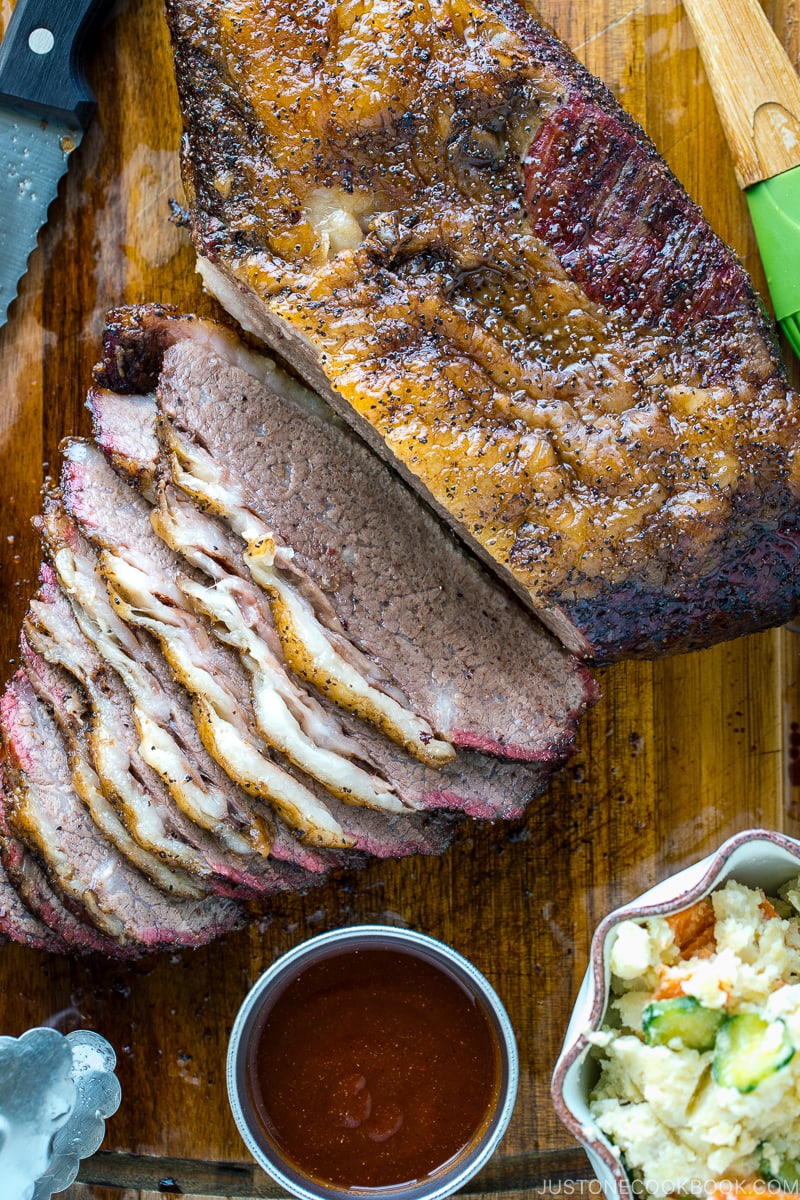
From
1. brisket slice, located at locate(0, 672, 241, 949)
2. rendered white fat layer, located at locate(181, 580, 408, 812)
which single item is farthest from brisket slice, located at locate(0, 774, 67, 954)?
rendered white fat layer, located at locate(181, 580, 408, 812)

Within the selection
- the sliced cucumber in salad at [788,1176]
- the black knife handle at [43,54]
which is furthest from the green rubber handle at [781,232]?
the sliced cucumber in salad at [788,1176]

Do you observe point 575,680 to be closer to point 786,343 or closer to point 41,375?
point 786,343

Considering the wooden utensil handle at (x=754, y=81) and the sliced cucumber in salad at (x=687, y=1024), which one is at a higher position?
the wooden utensil handle at (x=754, y=81)

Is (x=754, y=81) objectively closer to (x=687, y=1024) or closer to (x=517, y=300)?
(x=517, y=300)

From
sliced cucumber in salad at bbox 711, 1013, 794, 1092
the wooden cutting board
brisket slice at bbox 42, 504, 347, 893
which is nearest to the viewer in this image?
sliced cucumber in salad at bbox 711, 1013, 794, 1092

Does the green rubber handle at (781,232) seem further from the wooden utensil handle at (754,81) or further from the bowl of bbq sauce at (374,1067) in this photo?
the bowl of bbq sauce at (374,1067)

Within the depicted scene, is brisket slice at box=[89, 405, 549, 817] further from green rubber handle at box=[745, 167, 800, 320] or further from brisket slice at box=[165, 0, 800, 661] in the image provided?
green rubber handle at box=[745, 167, 800, 320]

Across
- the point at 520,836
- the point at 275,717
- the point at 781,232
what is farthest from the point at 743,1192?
the point at 781,232
